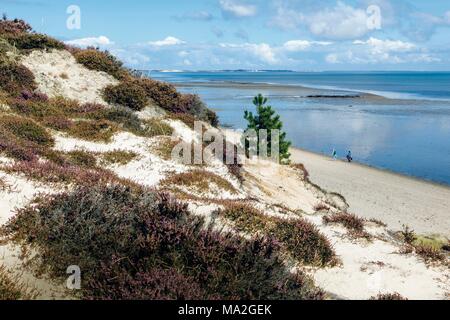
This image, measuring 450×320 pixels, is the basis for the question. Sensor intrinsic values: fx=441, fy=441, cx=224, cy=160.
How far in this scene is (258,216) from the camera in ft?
37.6

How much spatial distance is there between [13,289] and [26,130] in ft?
43.8

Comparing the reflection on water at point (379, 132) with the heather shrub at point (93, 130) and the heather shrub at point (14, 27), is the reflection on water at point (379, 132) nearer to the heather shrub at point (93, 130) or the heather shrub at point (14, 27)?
the heather shrub at point (14, 27)

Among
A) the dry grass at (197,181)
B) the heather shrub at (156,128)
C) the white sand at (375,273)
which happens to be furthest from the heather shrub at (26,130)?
the white sand at (375,273)

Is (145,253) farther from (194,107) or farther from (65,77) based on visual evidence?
(65,77)

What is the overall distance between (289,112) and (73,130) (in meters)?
73.0

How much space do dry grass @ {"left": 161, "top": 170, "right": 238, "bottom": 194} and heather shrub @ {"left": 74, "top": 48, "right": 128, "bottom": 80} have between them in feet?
50.2

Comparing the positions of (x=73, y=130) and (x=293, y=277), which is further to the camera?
(x=73, y=130)

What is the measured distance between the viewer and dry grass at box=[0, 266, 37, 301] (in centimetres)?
630

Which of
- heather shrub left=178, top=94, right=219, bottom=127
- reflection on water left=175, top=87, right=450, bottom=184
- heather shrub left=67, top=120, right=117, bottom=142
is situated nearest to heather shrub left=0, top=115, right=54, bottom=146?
heather shrub left=67, top=120, right=117, bottom=142

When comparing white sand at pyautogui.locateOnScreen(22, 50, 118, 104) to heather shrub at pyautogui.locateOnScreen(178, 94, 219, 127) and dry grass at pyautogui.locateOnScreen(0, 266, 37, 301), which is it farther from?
dry grass at pyautogui.locateOnScreen(0, 266, 37, 301)

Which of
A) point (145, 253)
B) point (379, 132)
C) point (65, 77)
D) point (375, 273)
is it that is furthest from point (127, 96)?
point (379, 132)

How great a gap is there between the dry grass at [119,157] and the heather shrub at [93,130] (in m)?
1.90
